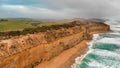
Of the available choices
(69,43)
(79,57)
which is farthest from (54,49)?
(69,43)

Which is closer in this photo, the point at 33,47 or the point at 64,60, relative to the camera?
the point at 33,47

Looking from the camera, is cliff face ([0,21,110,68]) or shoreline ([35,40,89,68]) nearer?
cliff face ([0,21,110,68])

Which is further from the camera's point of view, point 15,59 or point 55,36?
point 55,36

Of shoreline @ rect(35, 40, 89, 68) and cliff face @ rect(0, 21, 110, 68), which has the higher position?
cliff face @ rect(0, 21, 110, 68)

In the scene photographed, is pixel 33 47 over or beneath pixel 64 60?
over

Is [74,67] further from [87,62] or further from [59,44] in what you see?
[59,44]

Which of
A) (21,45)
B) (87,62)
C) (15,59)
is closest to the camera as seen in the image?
(15,59)

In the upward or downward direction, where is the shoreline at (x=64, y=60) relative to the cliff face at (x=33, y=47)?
downward

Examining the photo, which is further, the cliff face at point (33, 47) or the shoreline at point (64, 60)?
the shoreline at point (64, 60)
